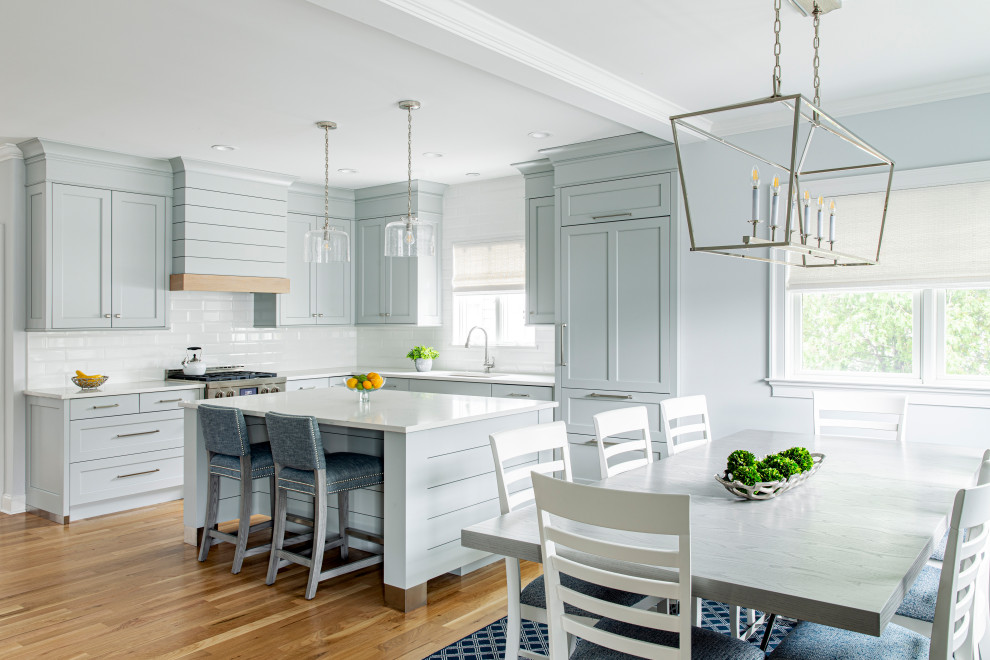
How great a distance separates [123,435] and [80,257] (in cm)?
132

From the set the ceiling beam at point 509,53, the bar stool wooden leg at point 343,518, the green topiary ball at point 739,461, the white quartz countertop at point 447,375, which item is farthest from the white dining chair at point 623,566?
the white quartz countertop at point 447,375

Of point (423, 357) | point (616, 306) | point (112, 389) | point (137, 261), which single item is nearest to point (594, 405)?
point (616, 306)

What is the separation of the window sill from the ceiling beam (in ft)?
5.74

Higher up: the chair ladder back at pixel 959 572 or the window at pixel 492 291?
the window at pixel 492 291

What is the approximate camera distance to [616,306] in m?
5.04

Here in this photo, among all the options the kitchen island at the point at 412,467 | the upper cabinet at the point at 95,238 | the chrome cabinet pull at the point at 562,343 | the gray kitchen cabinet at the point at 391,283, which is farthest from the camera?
the gray kitchen cabinet at the point at 391,283

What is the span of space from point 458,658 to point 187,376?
3826 mm

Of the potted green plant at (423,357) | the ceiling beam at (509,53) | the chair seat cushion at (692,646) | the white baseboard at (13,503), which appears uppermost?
the ceiling beam at (509,53)

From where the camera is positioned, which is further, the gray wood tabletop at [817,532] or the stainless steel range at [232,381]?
the stainless steel range at [232,381]

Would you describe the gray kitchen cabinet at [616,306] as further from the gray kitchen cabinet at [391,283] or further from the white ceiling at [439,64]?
the gray kitchen cabinet at [391,283]

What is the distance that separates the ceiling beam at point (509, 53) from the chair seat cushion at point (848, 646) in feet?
8.09

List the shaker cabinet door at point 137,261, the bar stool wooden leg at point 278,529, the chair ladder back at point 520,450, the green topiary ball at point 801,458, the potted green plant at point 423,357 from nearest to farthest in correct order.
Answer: the chair ladder back at point 520,450
the green topiary ball at point 801,458
the bar stool wooden leg at point 278,529
the shaker cabinet door at point 137,261
the potted green plant at point 423,357

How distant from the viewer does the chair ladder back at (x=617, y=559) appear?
1.57 metres

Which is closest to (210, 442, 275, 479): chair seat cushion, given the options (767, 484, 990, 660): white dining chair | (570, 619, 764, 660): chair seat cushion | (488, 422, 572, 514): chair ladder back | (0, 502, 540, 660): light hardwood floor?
(0, 502, 540, 660): light hardwood floor
